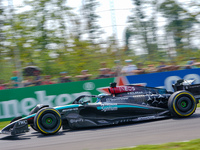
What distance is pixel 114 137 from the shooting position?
5.71 m

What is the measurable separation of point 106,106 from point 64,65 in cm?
492

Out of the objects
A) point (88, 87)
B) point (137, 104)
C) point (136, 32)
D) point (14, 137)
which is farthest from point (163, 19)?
point (14, 137)

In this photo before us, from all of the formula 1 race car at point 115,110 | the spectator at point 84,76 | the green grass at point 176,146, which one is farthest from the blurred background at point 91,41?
the green grass at point 176,146

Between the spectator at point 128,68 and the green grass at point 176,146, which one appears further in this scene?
the spectator at point 128,68

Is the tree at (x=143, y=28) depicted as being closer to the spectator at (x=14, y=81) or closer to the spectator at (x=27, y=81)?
the spectator at (x=27, y=81)

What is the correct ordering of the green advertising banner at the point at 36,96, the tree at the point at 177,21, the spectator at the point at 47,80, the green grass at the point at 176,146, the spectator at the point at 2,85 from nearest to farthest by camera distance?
the green grass at the point at 176,146, the green advertising banner at the point at 36,96, the spectator at the point at 2,85, the spectator at the point at 47,80, the tree at the point at 177,21

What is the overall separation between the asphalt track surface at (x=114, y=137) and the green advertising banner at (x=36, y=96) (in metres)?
3.57

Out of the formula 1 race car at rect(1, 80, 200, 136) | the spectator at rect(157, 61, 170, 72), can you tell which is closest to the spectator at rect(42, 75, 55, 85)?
the formula 1 race car at rect(1, 80, 200, 136)

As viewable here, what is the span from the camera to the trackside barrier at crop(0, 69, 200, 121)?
10406 millimetres

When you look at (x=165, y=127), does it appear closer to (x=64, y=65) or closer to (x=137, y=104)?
(x=137, y=104)

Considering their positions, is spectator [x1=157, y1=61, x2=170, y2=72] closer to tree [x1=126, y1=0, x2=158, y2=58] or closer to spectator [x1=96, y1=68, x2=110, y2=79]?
tree [x1=126, y1=0, x2=158, y2=58]

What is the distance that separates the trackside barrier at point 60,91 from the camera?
34.1ft

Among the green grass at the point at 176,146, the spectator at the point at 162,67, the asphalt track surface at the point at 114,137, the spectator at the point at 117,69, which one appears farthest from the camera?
the spectator at the point at 162,67

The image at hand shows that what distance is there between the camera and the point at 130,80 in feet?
36.2
